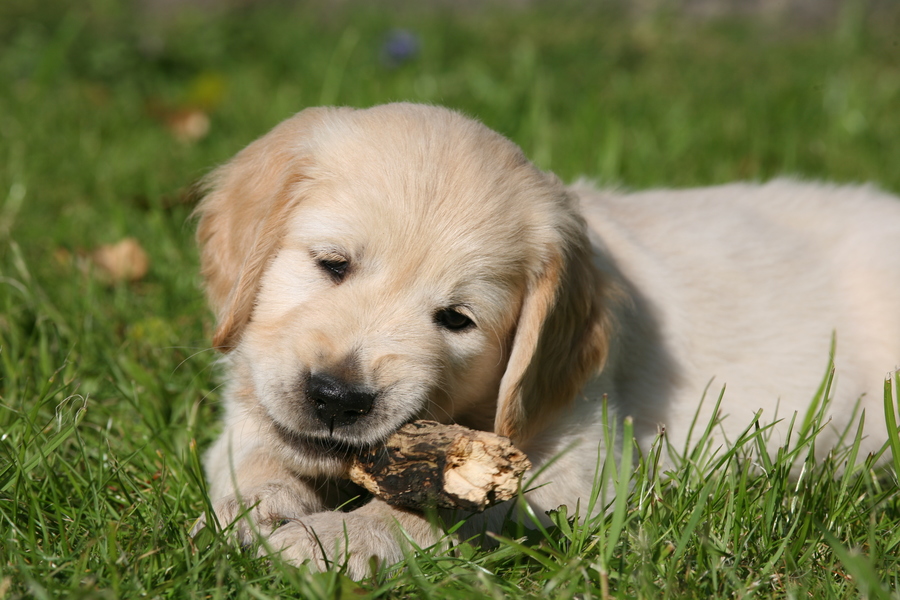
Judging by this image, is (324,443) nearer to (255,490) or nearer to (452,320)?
(255,490)

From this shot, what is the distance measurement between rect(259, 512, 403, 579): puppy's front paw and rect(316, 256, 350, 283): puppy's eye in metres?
0.70

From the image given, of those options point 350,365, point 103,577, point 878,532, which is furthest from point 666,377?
point 103,577

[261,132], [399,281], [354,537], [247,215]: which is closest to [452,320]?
[399,281]

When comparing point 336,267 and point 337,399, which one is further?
point 336,267

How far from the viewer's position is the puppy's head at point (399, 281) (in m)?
A: 2.51

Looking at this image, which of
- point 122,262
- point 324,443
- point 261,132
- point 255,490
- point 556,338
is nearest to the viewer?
point 324,443

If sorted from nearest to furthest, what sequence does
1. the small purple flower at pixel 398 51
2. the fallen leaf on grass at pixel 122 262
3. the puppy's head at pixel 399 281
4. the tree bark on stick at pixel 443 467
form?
the tree bark on stick at pixel 443 467 → the puppy's head at pixel 399 281 → the fallen leaf on grass at pixel 122 262 → the small purple flower at pixel 398 51

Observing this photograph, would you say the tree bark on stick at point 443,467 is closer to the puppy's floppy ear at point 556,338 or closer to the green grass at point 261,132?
the green grass at point 261,132

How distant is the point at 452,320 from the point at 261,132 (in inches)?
154

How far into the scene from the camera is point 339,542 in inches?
93.1

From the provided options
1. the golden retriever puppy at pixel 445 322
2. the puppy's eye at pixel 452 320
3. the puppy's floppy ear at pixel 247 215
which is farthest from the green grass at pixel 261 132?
the puppy's eye at pixel 452 320

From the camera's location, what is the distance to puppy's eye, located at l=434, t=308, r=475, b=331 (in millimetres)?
2719

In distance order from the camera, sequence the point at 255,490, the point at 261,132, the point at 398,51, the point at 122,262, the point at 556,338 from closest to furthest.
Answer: the point at 255,490
the point at 556,338
the point at 122,262
the point at 261,132
the point at 398,51

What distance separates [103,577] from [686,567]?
149 cm
